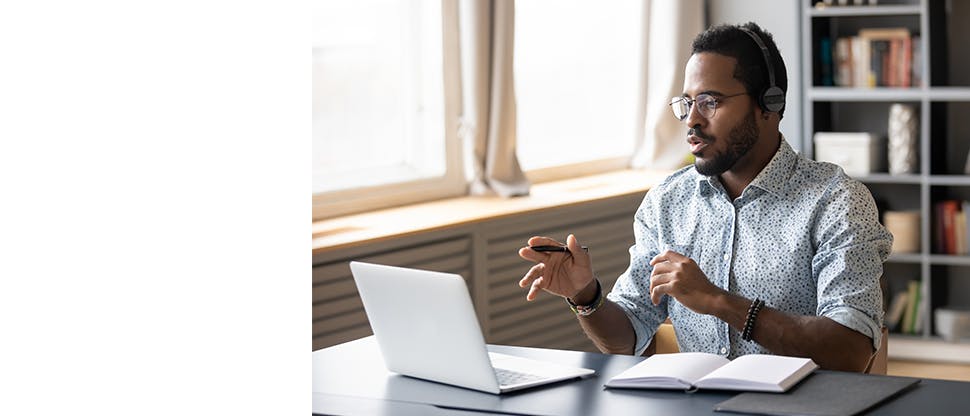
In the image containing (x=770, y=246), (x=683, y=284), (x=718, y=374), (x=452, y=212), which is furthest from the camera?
(x=452, y=212)

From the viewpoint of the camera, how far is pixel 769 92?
2357 millimetres

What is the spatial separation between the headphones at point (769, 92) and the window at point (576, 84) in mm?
2471

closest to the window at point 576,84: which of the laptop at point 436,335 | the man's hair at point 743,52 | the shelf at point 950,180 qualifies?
the shelf at point 950,180

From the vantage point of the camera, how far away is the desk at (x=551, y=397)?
1.79 meters

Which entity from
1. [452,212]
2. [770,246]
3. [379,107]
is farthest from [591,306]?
[379,107]

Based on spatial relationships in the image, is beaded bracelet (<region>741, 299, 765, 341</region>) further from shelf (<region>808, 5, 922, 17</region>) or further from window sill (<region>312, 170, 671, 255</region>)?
shelf (<region>808, 5, 922, 17</region>)

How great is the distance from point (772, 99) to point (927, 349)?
9.15 ft

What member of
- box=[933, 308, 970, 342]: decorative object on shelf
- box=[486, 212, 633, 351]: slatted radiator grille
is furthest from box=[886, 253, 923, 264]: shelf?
box=[486, 212, 633, 351]: slatted radiator grille

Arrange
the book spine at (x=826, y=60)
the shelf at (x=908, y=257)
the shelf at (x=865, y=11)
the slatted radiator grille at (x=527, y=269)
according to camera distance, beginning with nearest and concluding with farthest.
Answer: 1. the slatted radiator grille at (x=527, y=269)
2. the shelf at (x=865, y=11)
3. the shelf at (x=908, y=257)
4. the book spine at (x=826, y=60)

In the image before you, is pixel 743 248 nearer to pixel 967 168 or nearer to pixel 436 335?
pixel 436 335

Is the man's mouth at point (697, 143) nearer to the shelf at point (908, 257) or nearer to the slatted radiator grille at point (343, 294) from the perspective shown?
the slatted radiator grille at point (343, 294)

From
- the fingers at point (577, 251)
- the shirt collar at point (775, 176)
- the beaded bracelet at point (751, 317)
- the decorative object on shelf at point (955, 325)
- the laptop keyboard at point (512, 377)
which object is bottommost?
the decorative object on shelf at point (955, 325)

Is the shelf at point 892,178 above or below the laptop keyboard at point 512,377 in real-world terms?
above

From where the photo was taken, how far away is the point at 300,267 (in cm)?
123
